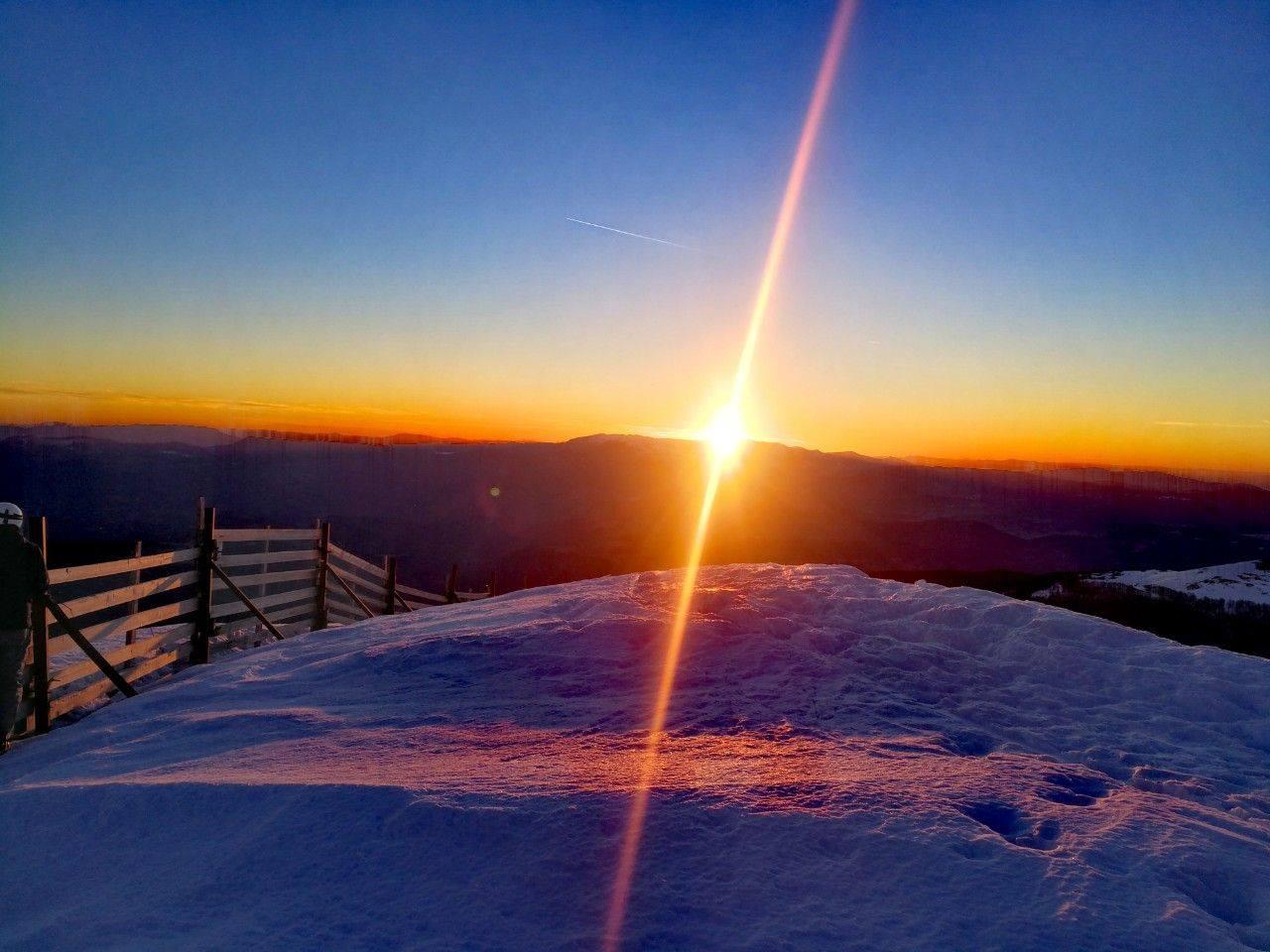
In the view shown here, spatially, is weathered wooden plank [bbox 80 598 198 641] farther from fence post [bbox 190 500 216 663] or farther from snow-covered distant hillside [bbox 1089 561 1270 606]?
snow-covered distant hillside [bbox 1089 561 1270 606]

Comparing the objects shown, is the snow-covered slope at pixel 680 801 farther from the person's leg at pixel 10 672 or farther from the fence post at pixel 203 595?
the fence post at pixel 203 595

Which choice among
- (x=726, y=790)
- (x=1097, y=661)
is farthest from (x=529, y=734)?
(x=1097, y=661)

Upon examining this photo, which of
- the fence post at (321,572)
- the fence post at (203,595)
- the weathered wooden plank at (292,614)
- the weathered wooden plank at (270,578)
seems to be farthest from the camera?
the fence post at (321,572)

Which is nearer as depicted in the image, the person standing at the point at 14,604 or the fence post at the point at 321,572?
the person standing at the point at 14,604

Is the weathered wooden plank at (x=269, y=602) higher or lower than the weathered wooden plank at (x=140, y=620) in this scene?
lower

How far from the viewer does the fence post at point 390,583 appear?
1677cm

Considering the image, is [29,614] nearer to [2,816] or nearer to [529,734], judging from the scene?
[2,816]

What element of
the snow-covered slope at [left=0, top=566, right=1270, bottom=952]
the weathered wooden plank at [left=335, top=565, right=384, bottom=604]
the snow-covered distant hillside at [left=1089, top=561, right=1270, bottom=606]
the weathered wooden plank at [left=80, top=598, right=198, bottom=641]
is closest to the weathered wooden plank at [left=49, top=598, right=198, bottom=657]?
the weathered wooden plank at [left=80, top=598, right=198, bottom=641]

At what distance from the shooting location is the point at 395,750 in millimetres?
4402

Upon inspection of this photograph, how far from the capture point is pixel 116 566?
26.6 ft

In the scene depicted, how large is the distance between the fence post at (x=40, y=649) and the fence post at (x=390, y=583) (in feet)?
30.9

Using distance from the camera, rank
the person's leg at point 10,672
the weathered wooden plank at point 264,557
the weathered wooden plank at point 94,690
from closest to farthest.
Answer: the person's leg at point 10,672 → the weathered wooden plank at point 94,690 → the weathered wooden plank at point 264,557

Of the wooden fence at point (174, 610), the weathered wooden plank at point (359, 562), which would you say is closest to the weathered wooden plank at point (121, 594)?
the wooden fence at point (174, 610)

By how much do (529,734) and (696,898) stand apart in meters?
2.08
